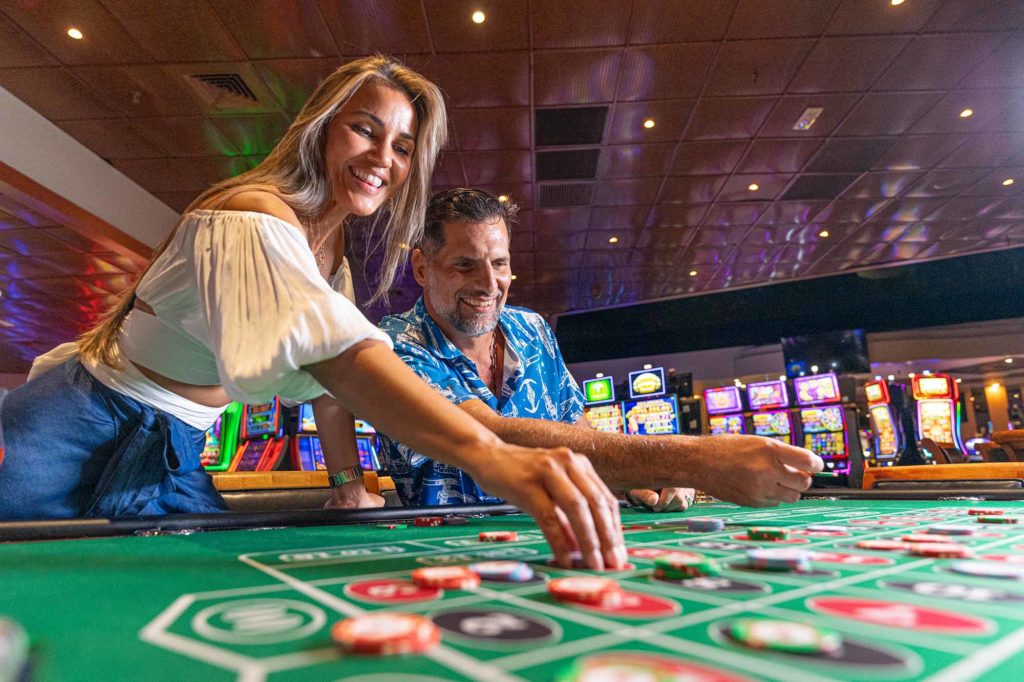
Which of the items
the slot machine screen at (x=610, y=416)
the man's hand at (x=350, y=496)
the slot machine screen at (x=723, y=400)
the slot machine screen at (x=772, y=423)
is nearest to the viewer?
the man's hand at (x=350, y=496)

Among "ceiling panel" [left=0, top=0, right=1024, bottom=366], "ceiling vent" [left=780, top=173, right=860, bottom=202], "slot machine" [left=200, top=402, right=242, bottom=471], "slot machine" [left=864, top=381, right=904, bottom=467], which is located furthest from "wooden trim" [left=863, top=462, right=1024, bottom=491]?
"slot machine" [left=864, top=381, right=904, bottom=467]

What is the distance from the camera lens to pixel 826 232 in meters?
9.60

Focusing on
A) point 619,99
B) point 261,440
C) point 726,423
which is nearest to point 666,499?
point 619,99

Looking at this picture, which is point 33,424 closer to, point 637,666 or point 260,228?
point 260,228

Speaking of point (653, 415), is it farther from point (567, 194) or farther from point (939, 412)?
point (567, 194)

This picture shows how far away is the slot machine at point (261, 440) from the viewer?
688 cm

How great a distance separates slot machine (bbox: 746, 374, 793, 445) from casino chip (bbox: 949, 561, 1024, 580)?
9937 mm

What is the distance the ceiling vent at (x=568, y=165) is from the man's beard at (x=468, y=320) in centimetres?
496

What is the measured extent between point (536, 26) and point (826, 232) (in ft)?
21.7

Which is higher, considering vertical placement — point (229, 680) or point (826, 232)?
point (826, 232)

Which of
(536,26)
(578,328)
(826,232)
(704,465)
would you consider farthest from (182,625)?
(578,328)

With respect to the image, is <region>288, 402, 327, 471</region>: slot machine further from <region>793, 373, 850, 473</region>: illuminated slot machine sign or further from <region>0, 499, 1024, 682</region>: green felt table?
<region>793, 373, 850, 473</region>: illuminated slot machine sign

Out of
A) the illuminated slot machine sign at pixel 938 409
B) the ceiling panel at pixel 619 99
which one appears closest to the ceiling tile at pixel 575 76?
the ceiling panel at pixel 619 99

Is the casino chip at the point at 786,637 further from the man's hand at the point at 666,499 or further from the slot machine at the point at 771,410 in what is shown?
the slot machine at the point at 771,410
